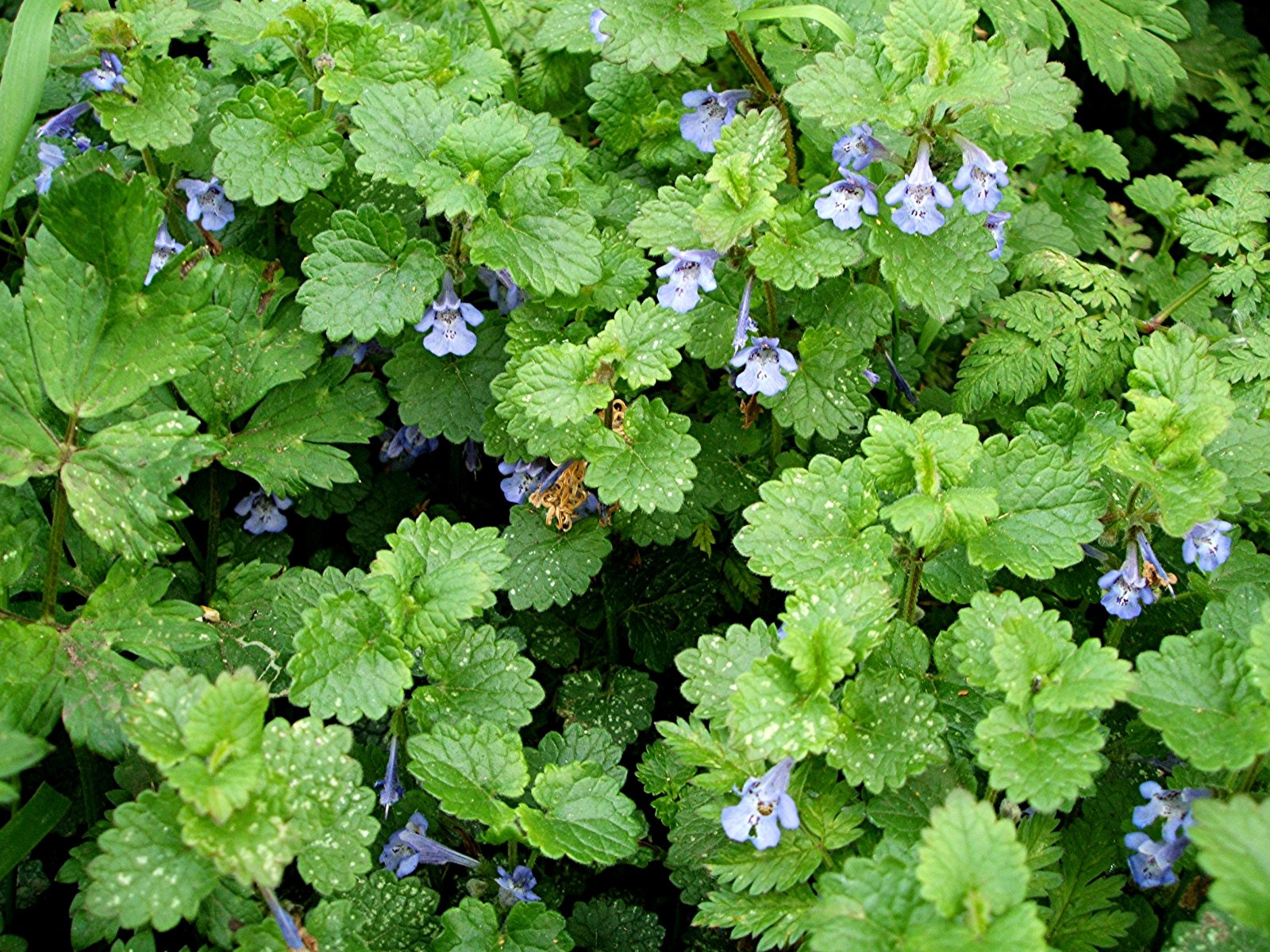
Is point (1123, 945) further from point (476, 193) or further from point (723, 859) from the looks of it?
point (476, 193)

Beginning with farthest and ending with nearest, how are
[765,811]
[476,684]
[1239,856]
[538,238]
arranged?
[538,238], [476,684], [765,811], [1239,856]

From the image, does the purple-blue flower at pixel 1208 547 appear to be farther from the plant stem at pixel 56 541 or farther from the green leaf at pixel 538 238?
the plant stem at pixel 56 541

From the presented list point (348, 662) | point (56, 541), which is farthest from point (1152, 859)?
point (56, 541)

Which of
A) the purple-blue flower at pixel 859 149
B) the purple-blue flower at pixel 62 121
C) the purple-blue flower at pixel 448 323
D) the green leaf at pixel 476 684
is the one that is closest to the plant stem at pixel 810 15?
the purple-blue flower at pixel 859 149

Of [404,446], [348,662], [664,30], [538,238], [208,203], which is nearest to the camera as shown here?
[348,662]

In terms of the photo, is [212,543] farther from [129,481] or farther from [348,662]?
[348,662]

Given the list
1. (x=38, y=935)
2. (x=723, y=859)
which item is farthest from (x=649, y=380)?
(x=38, y=935)
